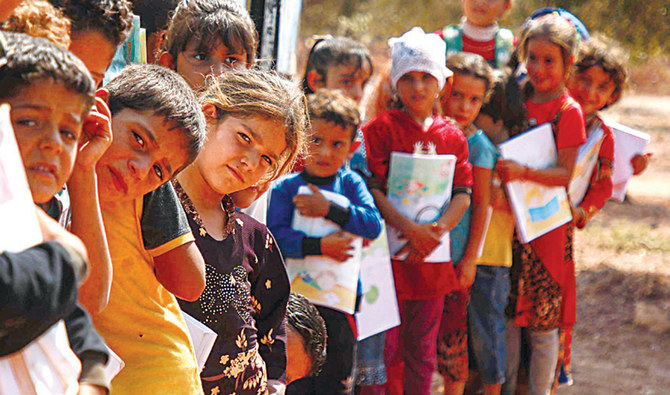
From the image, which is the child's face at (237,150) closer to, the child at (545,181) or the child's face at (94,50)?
the child's face at (94,50)

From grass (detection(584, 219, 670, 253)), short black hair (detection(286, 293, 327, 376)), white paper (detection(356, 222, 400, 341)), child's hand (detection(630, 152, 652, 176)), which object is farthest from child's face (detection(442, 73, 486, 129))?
grass (detection(584, 219, 670, 253))

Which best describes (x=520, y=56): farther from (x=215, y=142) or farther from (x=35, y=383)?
(x=35, y=383)

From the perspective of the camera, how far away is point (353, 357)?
3.71m

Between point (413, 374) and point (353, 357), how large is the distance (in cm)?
56

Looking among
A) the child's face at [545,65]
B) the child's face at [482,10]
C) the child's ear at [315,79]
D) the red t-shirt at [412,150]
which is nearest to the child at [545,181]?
the child's face at [545,65]

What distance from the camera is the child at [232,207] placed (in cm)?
225

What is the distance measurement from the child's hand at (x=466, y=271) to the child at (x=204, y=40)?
188cm

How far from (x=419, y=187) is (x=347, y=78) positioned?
0.72 m

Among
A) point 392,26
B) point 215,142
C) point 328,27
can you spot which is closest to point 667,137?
point 392,26

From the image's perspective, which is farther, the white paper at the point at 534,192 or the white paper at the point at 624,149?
the white paper at the point at 624,149

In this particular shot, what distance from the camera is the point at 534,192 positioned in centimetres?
458

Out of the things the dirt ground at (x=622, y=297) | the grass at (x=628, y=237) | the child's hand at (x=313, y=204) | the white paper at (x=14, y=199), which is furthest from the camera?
the grass at (x=628, y=237)

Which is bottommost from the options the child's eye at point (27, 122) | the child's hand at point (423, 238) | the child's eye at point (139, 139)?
the child's hand at point (423, 238)

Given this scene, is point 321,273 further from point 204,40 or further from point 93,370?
point 93,370
